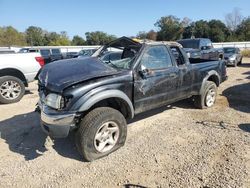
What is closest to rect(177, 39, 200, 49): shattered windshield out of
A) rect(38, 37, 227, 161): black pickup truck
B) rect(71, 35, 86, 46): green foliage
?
rect(38, 37, 227, 161): black pickup truck

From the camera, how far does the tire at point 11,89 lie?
25.4ft

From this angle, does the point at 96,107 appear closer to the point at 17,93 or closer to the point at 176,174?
the point at 176,174

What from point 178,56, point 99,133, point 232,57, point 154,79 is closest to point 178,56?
point 178,56

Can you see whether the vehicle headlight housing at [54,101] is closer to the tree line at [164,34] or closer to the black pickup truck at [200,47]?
the black pickup truck at [200,47]

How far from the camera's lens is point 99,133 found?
428 centimetres

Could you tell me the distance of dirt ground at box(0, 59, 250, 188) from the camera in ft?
12.3

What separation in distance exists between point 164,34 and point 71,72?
76060mm

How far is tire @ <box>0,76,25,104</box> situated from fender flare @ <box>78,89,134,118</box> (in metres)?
4.60

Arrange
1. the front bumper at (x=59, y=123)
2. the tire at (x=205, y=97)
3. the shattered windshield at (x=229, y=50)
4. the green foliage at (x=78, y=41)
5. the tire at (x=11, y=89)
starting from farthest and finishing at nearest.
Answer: the green foliage at (x=78, y=41)
the shattered windshield at (x=229, y=50)
the tire at (x=11, y=89)
the tire at (x=205, y=97)
the front bumper at (x=59, y=123)

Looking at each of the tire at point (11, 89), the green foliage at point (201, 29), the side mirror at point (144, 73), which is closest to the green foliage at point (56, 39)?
the green foliage at point (201, 29)

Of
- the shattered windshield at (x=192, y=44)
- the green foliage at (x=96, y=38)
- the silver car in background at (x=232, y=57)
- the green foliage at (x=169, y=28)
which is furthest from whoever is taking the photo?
the green foliage at (x=96, y=38)

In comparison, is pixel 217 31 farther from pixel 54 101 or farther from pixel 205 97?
pixel 54 101

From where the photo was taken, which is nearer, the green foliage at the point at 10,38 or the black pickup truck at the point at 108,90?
the black pickup truck at the point at 108,90

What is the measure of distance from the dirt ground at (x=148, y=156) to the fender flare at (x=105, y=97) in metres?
0.78
